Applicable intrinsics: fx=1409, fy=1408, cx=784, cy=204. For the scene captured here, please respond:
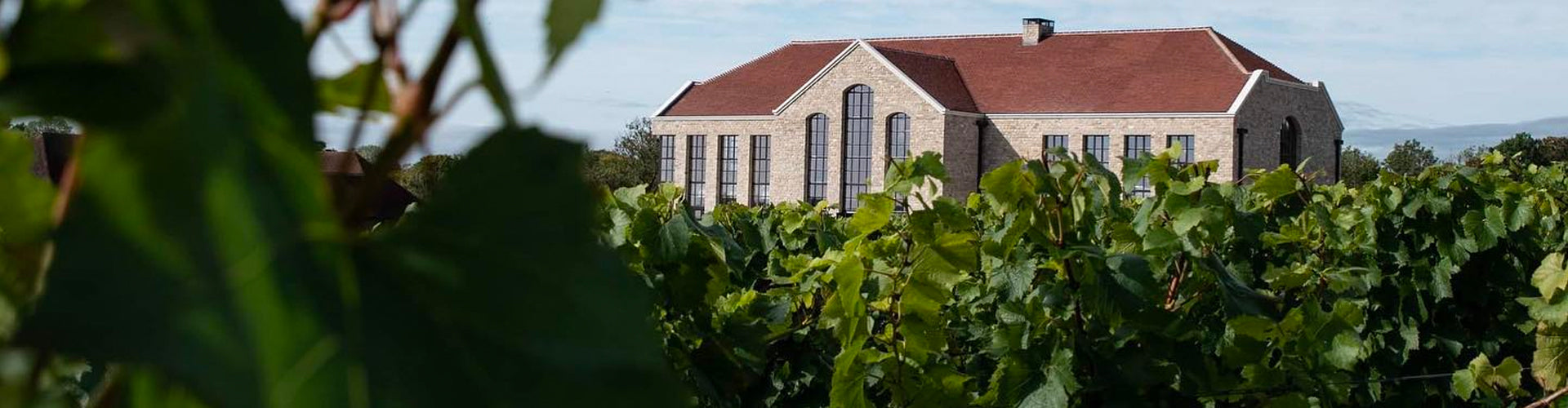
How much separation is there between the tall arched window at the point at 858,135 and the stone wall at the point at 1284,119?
7379 mm

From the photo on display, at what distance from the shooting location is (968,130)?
29094 mm

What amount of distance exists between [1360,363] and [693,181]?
92.9 ft

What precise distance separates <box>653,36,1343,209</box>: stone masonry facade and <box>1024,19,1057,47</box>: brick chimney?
3267mm

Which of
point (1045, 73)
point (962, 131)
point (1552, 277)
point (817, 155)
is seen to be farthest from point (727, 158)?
point (1552, 277)

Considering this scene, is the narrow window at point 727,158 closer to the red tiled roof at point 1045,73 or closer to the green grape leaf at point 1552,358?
the red tiled roof at point 1045,73

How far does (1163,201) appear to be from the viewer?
2088mm

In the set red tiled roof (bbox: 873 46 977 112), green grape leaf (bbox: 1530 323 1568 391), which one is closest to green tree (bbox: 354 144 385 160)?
green grape leaf (bbox: 1530 323 1568 391)

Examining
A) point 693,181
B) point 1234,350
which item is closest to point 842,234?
point 1234,350

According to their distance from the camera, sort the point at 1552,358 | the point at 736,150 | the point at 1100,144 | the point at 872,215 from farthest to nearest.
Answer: the point at 736,150, the point at 1100,144, the point at 1552,358, the point at 872,215

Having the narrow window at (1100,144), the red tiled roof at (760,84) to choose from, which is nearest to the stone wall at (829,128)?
the red tiled roof at (760,84)

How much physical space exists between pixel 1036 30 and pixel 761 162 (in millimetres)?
6935

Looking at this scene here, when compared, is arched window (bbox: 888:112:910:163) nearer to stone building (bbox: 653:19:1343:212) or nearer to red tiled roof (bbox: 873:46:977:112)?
stone building (bbox: 653:19:1343:212)

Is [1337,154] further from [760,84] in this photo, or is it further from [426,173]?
[426,173]

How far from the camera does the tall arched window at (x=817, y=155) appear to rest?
30.0m
